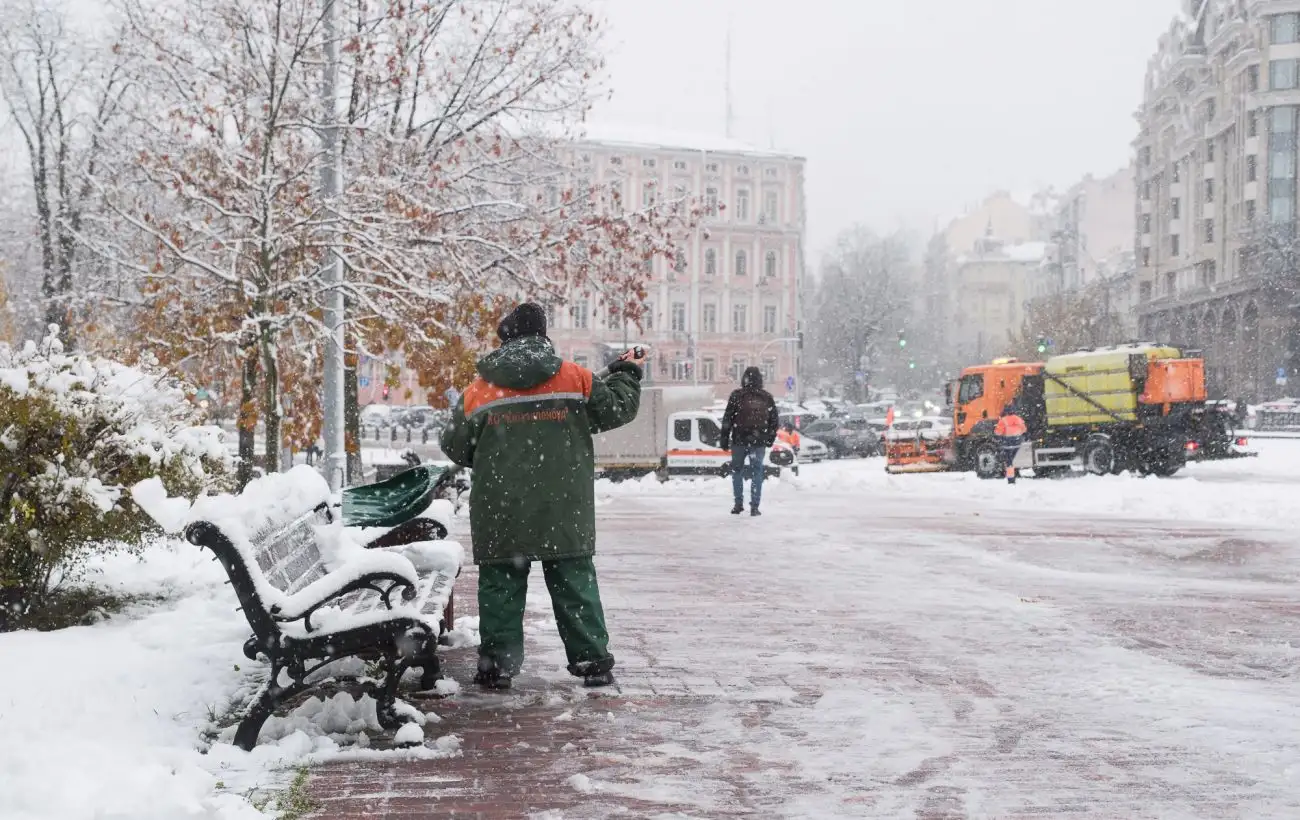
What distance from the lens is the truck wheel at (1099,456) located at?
2830 cm

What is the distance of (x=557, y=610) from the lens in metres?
6.52

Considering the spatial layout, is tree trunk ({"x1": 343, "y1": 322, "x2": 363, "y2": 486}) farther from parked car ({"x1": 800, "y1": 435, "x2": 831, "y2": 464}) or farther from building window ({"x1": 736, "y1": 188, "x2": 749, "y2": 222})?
building window ({"x1": 736, "y1": 188, "x2": 749, "y2": 222})

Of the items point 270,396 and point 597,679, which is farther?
point 270,396

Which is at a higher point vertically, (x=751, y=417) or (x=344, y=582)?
(x=751, y=417)

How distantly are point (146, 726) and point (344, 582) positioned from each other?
908 mm

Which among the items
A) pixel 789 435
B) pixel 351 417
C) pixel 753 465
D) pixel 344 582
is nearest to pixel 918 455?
pixel 789 435

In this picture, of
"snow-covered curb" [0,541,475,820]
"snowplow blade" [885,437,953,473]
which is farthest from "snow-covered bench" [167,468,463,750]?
"snowplow blade" [885,437,953,473]

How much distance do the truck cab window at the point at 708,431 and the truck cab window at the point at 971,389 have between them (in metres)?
5.55

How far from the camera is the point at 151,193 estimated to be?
74.1 ft

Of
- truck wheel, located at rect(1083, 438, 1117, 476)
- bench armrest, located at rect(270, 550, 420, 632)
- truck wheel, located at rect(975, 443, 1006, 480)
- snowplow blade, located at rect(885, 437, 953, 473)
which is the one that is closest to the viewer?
bench armrest, located at rect(270, 550, 420, 632)

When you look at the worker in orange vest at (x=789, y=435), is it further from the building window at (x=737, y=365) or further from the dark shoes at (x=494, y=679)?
the building window at (x=737, y=365)

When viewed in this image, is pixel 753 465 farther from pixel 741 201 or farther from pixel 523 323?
pixel 741 201

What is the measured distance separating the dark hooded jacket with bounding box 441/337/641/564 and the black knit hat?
0.17ft

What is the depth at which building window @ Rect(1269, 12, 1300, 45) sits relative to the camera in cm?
6372
